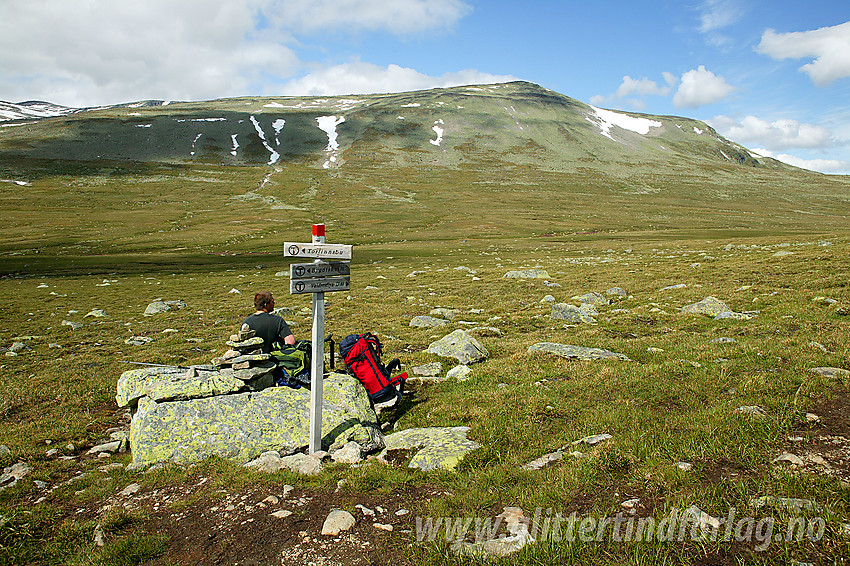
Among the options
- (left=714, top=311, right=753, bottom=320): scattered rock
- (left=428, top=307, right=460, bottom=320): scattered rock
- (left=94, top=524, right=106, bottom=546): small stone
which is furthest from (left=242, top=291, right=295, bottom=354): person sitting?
(left=714, top=311, right=753, bottom=320): scattered rock

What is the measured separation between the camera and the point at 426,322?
19.7m

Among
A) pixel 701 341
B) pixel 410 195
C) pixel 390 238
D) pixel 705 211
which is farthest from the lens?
pixel 410 195

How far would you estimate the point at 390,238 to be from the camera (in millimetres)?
77062

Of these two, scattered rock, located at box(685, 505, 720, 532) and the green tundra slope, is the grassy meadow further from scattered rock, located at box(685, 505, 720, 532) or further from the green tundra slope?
the green tundra slope

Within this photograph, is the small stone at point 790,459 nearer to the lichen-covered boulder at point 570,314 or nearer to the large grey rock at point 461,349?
the large grey rock at point 461,349

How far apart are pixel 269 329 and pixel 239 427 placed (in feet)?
10.8

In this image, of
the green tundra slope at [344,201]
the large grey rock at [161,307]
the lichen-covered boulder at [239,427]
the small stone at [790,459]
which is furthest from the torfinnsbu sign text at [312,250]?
the green tundra slope at [344,201]

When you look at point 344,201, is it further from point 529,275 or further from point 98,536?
point 98,536

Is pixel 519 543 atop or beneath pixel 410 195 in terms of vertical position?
beneath

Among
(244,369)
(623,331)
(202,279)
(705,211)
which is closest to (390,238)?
(202,279)

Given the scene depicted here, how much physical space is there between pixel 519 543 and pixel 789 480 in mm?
3316

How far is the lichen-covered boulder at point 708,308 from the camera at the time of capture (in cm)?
1663

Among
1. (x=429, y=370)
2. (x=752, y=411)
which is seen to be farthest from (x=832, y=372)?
(x=429, y=370)

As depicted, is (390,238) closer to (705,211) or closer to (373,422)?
(373,422)
